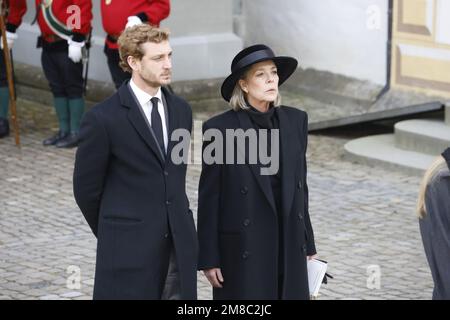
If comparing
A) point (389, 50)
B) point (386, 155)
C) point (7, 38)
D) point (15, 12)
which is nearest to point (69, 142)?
point (7, 38)

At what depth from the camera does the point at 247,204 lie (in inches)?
231

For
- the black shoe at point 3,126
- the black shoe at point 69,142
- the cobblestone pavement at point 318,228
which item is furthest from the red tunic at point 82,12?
the black shoe at point 3,126

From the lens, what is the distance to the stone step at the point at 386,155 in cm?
1038

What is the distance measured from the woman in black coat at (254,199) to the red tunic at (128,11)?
4977mm

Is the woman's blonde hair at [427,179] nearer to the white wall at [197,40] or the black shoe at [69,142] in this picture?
the black shoe at [69,142]

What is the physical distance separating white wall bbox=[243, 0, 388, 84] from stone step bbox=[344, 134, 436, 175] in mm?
1055

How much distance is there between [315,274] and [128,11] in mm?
5238

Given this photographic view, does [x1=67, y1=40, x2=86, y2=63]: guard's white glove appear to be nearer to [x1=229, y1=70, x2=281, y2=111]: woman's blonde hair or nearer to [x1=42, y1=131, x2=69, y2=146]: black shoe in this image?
[x1=42, y1=131, x2=69, y2=146]: black shoe

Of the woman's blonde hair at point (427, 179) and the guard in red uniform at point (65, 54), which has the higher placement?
the woman's blonde hair at point (427, 179)

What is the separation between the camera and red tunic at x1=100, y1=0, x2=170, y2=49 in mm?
10836

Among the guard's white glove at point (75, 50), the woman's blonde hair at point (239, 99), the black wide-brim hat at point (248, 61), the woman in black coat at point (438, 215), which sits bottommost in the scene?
the guard's white glove at point (75, 50)

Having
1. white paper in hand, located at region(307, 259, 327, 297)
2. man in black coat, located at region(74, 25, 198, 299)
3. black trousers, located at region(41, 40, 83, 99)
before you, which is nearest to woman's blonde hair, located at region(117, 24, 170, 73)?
man in black coat, located at region(74, 25, 198, 299)

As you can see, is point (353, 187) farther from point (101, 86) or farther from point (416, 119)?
point (101, 86)

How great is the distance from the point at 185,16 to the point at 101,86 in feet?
3.39
